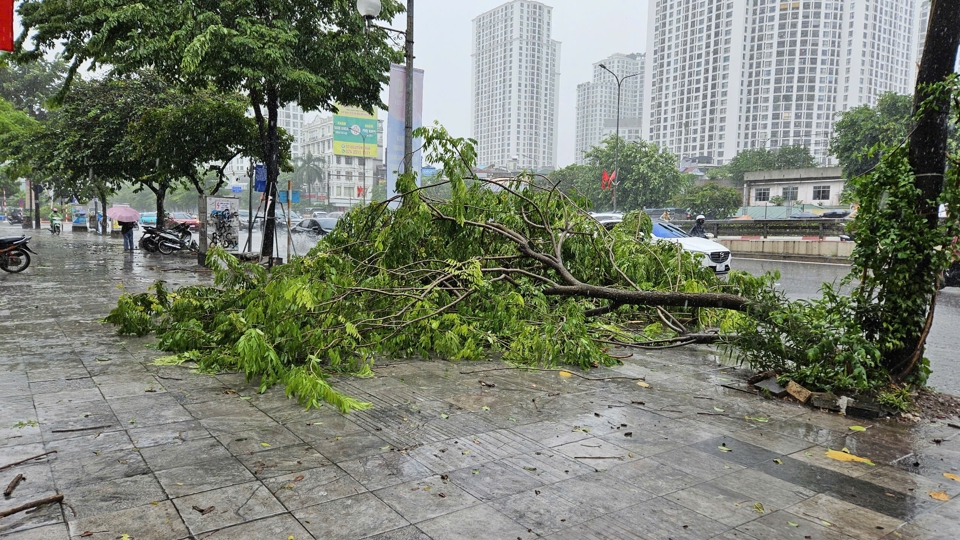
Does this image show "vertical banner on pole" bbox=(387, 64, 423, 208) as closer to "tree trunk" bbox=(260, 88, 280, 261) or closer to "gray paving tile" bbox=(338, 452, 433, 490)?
"tree trunk" bbox=(260, 88, 280, 261)

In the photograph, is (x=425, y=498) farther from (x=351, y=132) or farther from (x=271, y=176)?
(x=351, y=132)

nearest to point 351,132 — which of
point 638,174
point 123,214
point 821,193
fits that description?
point 638,174

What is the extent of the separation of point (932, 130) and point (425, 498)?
458cm

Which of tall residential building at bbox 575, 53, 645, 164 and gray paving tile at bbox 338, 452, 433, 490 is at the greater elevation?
tall residential building at bbox 575, 53, 645, 164

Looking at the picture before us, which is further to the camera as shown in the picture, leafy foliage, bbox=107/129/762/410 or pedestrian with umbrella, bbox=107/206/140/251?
pedestrian with umbrella, bbox=107/206/140/251

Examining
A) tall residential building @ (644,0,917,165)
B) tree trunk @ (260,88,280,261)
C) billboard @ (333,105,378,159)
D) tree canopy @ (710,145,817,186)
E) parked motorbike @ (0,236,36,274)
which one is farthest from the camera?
tall residential building @ (644,0,917,165)

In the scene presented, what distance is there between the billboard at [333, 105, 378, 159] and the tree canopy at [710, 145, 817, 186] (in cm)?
4588

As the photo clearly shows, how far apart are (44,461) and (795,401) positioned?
5.31 metres

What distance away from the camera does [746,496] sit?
343cm

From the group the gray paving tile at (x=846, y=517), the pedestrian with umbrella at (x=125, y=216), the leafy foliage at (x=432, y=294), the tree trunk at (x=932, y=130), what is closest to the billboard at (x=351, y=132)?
the pedestrian with umbrella at (x=125, y=216)

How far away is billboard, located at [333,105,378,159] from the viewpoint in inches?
3462

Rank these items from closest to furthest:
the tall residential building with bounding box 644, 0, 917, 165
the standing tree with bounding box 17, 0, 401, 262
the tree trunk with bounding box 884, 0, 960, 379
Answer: the tree trunk with bounding box 884, 0, 960, 379 → the standing tree with bounding box 17, 0, 401, 262 → the tall residential building with bounding box 644, 0, 917, 165

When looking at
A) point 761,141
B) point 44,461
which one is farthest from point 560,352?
point 761,141

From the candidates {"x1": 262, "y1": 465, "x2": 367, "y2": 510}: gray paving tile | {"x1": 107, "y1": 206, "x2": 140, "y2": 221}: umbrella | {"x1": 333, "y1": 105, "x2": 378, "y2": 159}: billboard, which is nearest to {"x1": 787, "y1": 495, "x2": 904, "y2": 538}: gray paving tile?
{"x1": 262, "y1": 465, "x2": 367, "y2": 510}: gray paving tile
